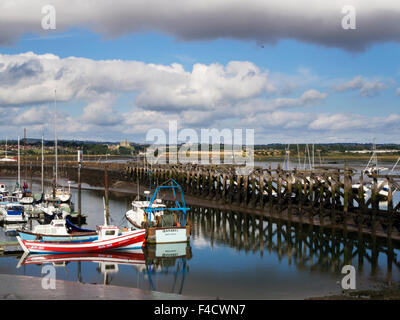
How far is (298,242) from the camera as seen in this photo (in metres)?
32.7

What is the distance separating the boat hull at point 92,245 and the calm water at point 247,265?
33.5 inches

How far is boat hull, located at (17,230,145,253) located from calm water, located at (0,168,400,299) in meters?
0.85

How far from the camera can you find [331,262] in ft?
90.0

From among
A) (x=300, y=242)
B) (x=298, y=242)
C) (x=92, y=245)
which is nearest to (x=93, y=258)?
(x=92, y=245)

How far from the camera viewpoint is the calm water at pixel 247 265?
22.6 m

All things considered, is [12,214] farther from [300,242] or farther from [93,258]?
[300,242]

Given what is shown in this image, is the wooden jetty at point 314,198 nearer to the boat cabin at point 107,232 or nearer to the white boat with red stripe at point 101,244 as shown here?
the white boat with red stripe at point 101,244

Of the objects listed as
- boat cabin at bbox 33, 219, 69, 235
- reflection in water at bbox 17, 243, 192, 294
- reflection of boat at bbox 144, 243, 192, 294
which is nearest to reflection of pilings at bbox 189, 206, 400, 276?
reflection of boat at bbox 144, 243, 192, 294

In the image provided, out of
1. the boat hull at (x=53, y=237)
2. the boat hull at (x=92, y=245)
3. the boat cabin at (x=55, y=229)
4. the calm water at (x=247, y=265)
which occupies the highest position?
the boat cabin at (x=55, y=229)

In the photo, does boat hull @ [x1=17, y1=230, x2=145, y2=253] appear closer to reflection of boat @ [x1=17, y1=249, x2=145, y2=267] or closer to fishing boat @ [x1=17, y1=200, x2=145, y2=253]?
fishing boat @ [x1=17, y1=200, x2=145, y2=253]

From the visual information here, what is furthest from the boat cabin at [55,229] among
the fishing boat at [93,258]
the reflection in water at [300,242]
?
the reflection in water at [300,242]
